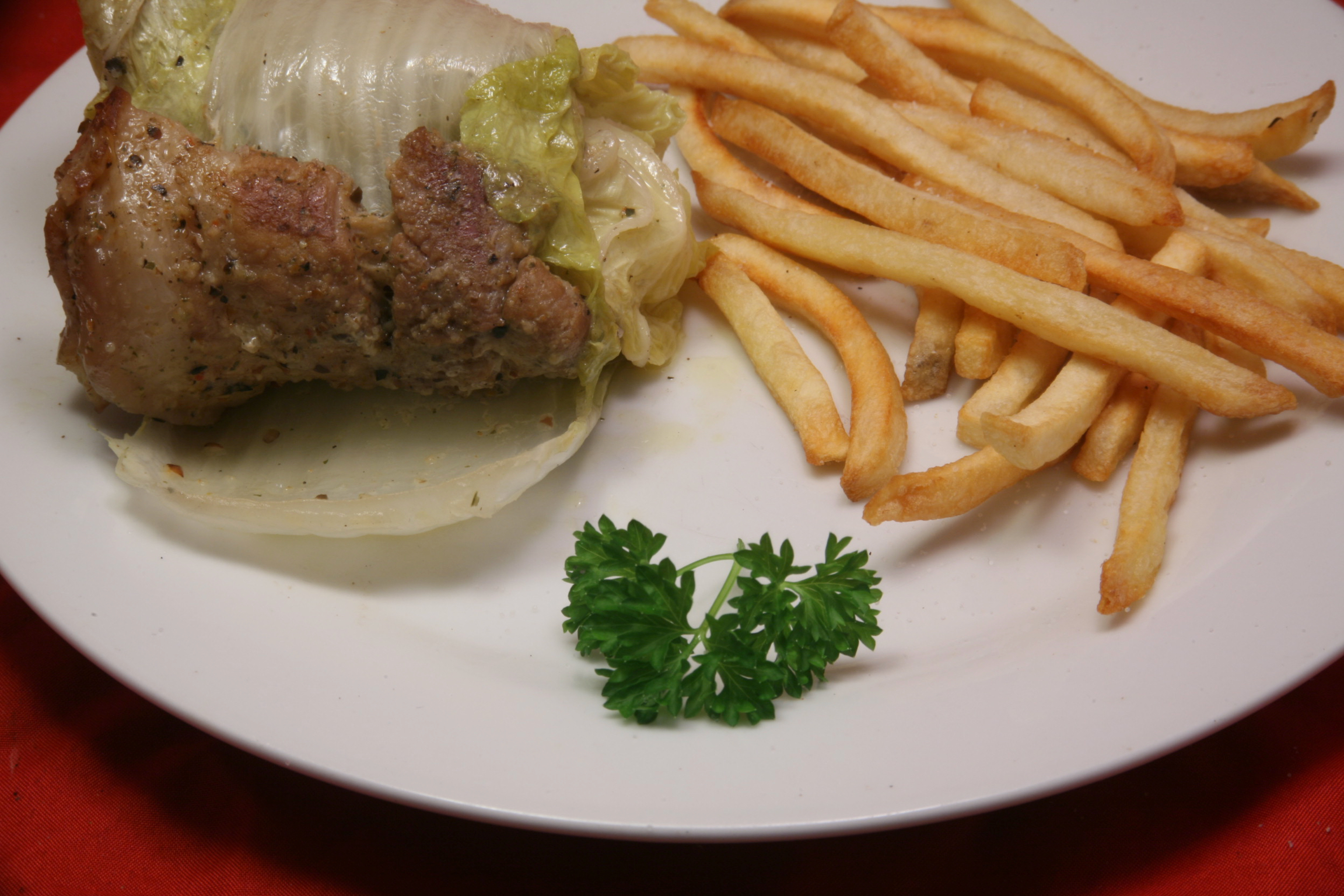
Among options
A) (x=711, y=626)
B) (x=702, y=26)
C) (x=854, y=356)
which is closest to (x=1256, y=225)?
(x=854, y=356)

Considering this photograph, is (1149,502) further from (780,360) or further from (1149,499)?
(780,360)

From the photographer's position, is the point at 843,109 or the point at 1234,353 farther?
the point at 843,109

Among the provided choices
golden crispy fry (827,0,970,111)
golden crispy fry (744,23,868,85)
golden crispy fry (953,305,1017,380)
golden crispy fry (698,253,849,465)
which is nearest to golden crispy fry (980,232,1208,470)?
golden crispy fry (953,305,1017,380)

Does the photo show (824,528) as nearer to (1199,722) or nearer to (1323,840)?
(1199,722)

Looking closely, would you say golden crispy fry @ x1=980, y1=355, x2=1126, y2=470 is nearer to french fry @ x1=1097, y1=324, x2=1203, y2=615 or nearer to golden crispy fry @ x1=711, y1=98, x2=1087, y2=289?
french fry @ x1=1097, y1=324, x2=1203, y2=615

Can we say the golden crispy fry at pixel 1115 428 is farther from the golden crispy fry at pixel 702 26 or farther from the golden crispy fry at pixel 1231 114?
the golden crispy fry at pixel 702 26

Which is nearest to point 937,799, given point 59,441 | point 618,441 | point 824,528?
point 824,528
